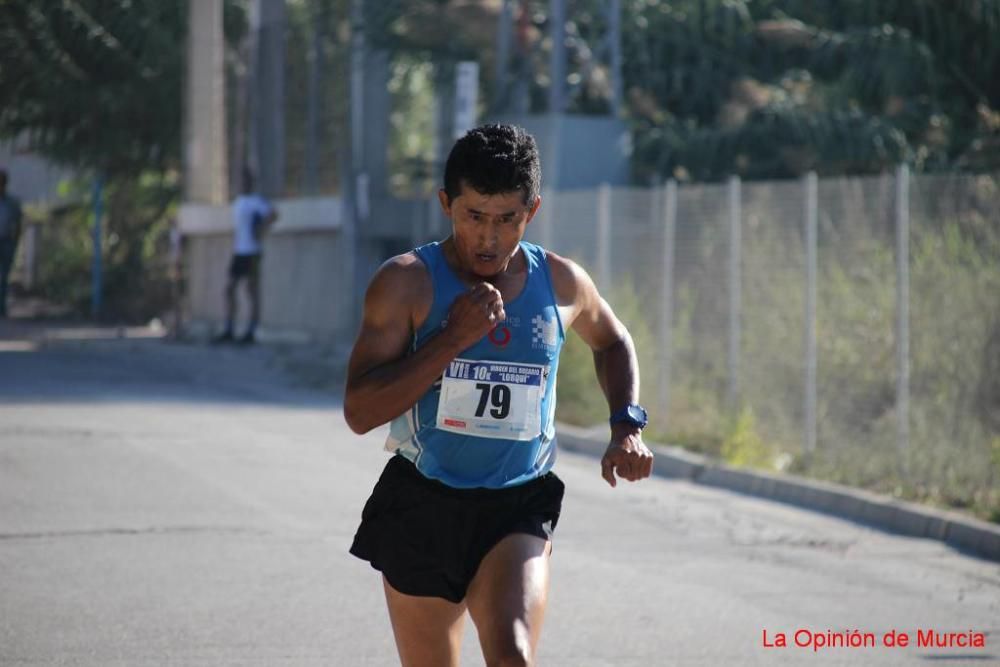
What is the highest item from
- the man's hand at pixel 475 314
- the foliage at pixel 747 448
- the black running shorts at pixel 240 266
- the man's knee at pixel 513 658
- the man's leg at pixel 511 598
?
the man's hand at pixel 475 314

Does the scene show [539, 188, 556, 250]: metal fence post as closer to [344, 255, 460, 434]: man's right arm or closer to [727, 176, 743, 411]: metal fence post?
[727, 176, 743, 411]: metal fence post

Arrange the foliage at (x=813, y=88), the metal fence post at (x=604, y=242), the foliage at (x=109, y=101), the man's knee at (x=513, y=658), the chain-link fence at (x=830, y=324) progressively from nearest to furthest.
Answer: the man's knee at (x=513, y=658) → the chain-link fence at (x=830, y=324) → the metal fence post at (x=604, y=242) → the foliage at (x=813, y=88) → the foliage at (x=109, y=101)

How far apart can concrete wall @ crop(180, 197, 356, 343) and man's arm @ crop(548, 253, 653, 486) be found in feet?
57.5

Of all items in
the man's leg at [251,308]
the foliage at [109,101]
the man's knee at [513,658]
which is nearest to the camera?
the man's knee at [513,658]

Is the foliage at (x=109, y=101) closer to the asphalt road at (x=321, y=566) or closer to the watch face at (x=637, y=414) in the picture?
the asphalt road at (x=321, y=566)

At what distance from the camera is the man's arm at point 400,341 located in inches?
161

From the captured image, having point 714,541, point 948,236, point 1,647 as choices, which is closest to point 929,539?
point 714,541

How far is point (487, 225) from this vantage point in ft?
14.2

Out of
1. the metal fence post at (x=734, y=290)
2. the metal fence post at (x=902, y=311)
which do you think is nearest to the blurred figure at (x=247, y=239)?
the metal fence post at (x=734, y=290)

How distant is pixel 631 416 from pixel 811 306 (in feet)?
27.3

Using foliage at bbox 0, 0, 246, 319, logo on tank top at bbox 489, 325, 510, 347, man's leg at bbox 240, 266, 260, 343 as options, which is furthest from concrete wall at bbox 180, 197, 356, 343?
logo on tank top at bbox 489, 325, 510, 347

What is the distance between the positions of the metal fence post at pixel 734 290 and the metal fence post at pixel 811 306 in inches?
38.6

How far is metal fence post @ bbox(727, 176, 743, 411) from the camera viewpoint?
1358 centimetres

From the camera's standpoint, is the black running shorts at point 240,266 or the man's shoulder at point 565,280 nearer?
the man's shoulder at point 565,280
